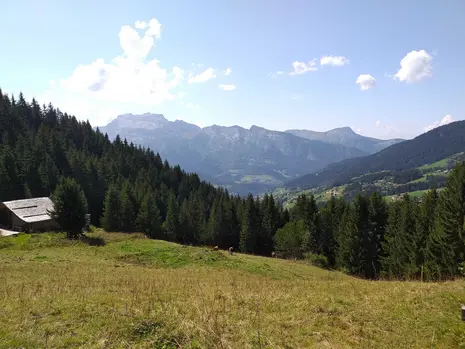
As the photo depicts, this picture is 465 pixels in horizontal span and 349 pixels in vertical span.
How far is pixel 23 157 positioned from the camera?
88250 millimetres

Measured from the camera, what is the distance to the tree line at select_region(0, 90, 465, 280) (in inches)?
1640

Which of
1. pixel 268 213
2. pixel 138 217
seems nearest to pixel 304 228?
pixel 268 213

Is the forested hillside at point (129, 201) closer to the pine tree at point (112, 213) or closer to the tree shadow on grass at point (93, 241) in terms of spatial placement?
the pine tree at point (112, 213)

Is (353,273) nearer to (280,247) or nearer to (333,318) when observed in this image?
(280,247)

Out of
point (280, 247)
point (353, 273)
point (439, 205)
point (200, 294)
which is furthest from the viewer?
point (280, 247)

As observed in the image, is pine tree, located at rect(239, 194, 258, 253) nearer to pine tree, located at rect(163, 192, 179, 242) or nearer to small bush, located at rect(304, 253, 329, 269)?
pine tree, located at rect(163, 192, 179, 242)

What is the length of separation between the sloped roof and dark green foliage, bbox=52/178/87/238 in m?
13.8

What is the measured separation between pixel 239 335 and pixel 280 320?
6.13ft

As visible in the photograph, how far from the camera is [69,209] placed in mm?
46625

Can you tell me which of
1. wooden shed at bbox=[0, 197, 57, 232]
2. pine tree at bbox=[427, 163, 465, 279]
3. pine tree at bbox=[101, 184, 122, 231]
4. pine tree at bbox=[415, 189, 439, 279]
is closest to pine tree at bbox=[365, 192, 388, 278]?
pine tree at bbox=[415, 189, 439, 279]

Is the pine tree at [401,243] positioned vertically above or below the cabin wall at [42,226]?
below

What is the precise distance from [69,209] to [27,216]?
56.8 ft

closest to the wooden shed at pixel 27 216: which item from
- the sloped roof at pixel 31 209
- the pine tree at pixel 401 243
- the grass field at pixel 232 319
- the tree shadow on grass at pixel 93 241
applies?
the sloped roof at pixel 31 209

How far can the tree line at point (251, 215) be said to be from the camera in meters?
41.7
